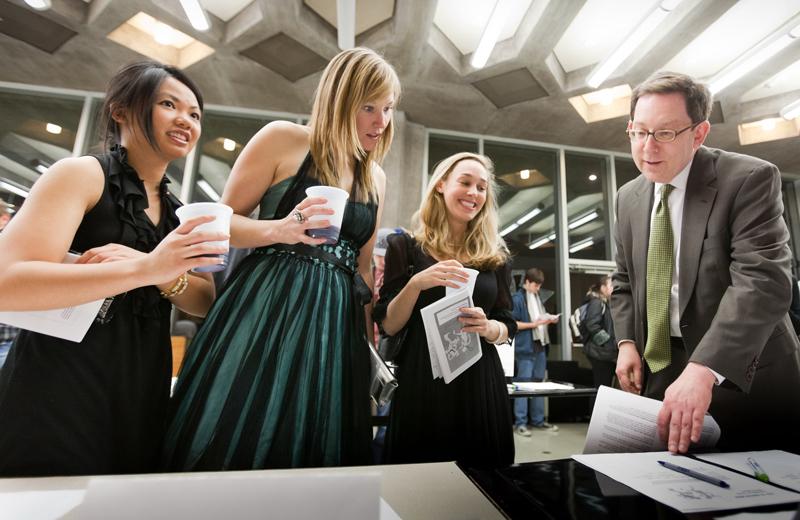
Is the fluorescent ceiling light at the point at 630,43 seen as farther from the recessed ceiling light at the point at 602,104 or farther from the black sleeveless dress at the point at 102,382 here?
the black sleeveless dress at the point at 102,382

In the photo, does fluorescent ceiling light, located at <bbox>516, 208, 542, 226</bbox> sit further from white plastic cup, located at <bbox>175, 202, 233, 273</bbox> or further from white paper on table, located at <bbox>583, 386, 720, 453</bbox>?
white plastic cup, located at <bbox>175, 202, 233, 273</bbox>

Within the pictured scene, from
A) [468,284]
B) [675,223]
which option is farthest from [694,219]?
[468,284]

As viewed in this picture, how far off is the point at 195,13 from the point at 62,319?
1.70 meters

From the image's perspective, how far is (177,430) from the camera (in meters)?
0.74

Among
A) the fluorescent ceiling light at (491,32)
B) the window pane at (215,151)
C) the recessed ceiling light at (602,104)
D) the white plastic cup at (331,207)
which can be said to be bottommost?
the white plastic cup at (331,207)

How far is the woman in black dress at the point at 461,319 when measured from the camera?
4.17ft

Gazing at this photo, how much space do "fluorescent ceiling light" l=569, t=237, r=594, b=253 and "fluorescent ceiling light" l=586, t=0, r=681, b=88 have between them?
2479mm

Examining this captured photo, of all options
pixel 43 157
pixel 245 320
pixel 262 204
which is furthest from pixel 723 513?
pixel 43 157

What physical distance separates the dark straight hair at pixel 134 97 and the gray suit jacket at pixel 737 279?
143cm

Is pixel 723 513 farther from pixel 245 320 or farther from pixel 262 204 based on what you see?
pixel 262 204

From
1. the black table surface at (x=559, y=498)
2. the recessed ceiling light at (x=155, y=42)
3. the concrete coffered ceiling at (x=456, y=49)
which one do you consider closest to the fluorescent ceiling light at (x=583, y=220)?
the concrete coffered ceiling at (x=456, y=49)

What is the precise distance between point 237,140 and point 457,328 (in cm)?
497

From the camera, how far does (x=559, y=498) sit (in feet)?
1.45

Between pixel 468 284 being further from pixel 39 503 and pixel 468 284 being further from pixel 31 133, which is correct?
pixel 31 133
